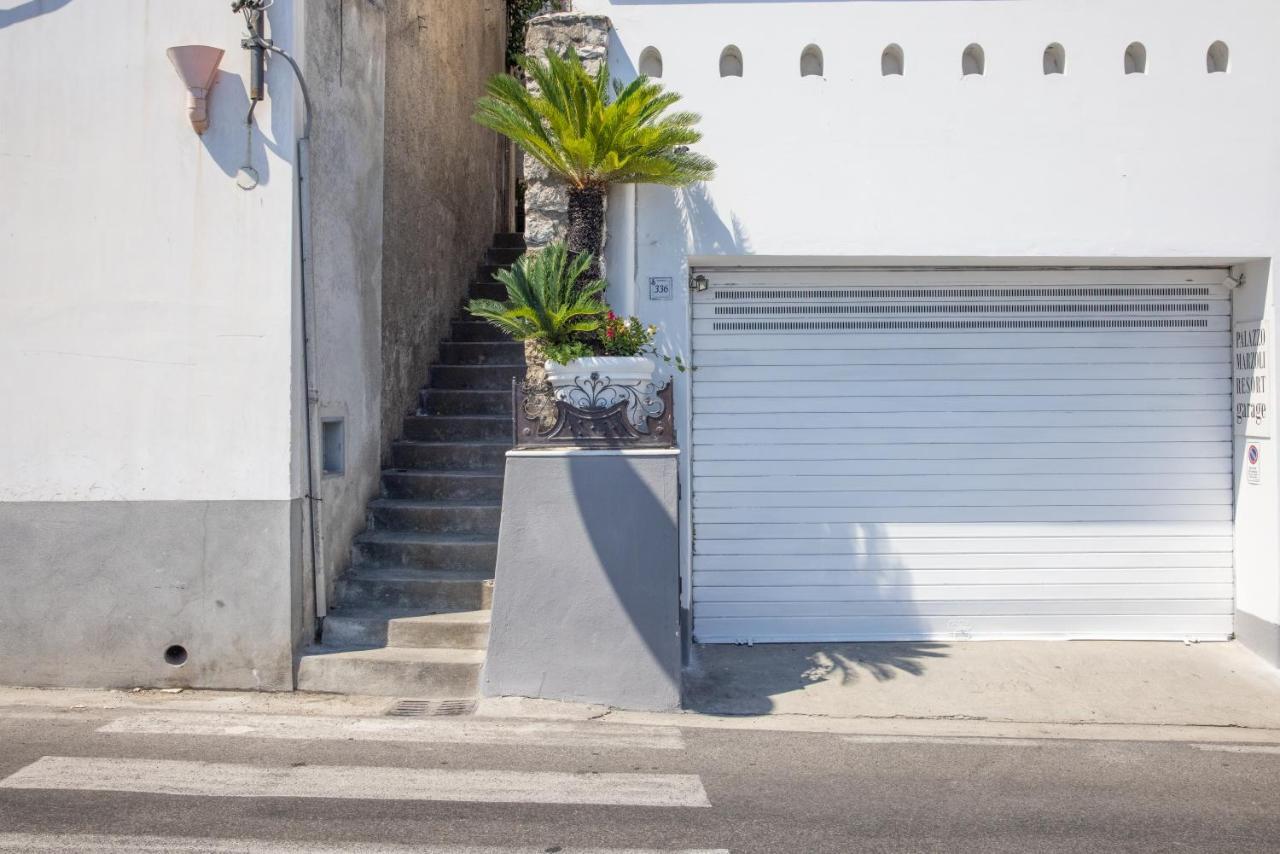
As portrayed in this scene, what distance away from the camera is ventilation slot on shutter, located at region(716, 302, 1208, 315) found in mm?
7965

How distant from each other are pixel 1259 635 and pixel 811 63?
5.28m

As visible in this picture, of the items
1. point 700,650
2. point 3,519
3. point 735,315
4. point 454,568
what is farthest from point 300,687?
point 735,315

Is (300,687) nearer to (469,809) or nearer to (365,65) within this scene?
(469,809)

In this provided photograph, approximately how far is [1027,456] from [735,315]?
97.5 inches

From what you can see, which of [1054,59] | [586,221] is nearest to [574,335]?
[586,221]

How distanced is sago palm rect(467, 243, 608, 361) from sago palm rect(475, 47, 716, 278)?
1.48 feet

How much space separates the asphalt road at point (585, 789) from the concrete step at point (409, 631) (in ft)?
2.90

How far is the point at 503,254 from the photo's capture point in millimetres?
12047

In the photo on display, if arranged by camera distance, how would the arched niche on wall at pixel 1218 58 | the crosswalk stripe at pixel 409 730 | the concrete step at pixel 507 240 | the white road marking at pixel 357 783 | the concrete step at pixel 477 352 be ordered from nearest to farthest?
the white road marking at pixel 357 783, the crosswalk stripe at pixel 409 730, the arched niche on wall at pixel 1218 58, the concrete step at pixel 477 352, the concrete step at pixel 507 240

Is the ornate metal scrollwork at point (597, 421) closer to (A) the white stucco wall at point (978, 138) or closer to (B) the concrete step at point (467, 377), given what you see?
(A) the white stucco wall at point (978, 138)

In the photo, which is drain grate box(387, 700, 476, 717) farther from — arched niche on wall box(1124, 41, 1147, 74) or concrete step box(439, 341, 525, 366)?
arched niche on wall box(1124, 41, 1147, 74)

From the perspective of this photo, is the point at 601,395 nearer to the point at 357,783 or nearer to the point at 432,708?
the point at 432,708

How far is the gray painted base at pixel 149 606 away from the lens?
674cm

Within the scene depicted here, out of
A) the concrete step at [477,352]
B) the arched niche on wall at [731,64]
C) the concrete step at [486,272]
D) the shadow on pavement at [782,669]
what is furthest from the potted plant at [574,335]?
the concrete step at [486,272]
